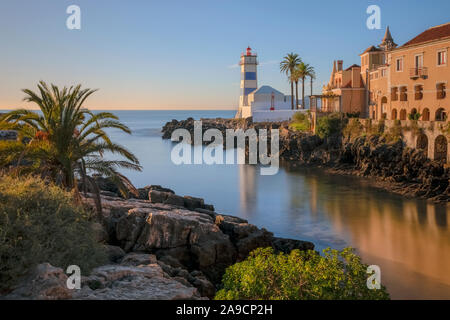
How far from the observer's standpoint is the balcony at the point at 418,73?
38.3m

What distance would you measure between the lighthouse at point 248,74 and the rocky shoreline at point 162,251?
223 ft

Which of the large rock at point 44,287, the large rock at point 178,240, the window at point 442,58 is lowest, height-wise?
the large rock at point 178,240

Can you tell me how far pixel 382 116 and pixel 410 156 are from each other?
1244 cm

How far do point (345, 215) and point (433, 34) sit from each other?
75.3ft

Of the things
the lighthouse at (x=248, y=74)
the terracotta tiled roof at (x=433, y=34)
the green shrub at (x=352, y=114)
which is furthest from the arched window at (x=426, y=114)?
the lighthouse at (x=248, y=74)

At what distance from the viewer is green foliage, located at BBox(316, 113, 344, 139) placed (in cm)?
4748

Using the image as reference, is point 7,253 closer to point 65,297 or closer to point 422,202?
point 65,297

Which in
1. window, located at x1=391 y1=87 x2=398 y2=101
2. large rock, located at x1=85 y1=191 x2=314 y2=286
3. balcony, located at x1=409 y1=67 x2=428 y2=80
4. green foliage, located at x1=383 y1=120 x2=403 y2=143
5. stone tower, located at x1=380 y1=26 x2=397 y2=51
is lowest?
large rock, located at x1=85 y1=191 x2=314 y2=286

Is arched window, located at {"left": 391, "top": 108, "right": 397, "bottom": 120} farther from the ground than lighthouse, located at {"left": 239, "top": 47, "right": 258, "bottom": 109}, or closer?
closer

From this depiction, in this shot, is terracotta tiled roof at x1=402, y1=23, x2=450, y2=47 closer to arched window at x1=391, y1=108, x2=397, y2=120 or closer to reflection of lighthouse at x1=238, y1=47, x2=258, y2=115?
arched window at x1=391, y1=108, x2=397, y2=120

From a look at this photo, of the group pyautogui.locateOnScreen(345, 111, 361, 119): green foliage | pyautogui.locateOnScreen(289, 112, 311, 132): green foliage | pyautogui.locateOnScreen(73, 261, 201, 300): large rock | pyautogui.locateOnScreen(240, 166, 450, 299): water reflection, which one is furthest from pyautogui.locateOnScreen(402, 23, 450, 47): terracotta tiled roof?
pyautogui.locateOnScreen(73, 261, 201, 300): large rock

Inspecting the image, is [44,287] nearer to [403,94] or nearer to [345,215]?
[345,215]

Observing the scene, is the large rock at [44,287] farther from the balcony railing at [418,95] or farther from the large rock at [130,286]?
the balcony railing at [418,95]

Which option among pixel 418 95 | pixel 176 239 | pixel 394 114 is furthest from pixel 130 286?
pixel 394 114
